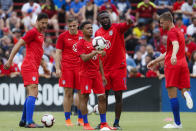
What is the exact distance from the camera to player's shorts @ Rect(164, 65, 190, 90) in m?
10.8

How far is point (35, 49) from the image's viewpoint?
453 inches

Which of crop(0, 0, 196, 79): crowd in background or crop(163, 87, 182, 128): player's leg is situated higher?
crop(0, 0, 196, 79): crowd in background

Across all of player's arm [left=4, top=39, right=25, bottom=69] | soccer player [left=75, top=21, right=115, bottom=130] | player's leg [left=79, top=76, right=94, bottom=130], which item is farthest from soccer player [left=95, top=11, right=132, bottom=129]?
player's arm [left=4, top=39, right=25, bottom=69]

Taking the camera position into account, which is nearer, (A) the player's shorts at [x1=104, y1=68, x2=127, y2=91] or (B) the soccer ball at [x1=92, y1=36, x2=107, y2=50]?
(B) the soccer ball at [x1=92, y1=36, x2=107, y2=50]

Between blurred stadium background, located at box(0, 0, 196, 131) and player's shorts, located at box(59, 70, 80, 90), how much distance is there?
7.78 ft

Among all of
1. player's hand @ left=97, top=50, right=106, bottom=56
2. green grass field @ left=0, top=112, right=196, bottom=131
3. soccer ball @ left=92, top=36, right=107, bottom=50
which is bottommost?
green grass field @ left=0, top=112, right=196, bottom=131

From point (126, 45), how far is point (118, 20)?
137 centimetres

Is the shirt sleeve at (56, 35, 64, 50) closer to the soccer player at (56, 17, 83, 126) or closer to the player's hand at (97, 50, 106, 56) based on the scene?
the soccer player at (56, 17, 83, 126)

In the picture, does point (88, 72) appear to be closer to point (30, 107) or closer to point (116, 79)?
point (116, 79)

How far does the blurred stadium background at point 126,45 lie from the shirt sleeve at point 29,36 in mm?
4186

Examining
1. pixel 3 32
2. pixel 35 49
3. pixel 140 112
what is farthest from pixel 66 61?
pixel 3 32

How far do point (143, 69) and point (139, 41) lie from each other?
2740mm

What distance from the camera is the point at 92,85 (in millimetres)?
10812

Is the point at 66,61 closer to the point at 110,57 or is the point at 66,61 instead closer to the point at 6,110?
the point at 110,57
